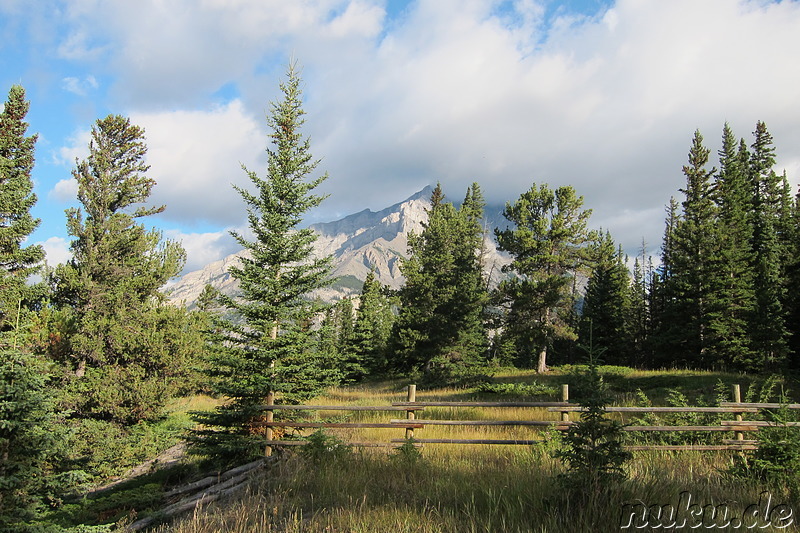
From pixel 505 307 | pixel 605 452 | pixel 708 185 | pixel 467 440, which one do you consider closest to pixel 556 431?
pixel 467 440

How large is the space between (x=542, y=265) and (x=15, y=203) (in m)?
30.2

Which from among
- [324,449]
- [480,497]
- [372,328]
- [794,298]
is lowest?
[324,449]

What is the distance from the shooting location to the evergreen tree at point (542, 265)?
31078 mm

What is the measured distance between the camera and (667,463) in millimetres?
7227

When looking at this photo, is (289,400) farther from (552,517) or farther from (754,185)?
(754,185)

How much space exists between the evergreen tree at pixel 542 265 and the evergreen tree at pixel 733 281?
9.98m

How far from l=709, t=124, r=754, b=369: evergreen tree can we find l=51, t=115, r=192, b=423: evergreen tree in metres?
33.6

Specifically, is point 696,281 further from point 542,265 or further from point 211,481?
point 211,481

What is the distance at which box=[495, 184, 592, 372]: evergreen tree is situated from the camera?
3108 centimetres

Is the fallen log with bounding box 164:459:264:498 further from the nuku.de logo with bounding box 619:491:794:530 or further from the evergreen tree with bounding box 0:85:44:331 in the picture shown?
the evergreen tree with bounding box 0:85:44:331

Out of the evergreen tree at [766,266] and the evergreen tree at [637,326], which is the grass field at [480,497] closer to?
the evergreen tree at [766,266]

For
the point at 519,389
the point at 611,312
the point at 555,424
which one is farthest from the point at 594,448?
the point at 611,312

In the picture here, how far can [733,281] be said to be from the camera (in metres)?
31.7

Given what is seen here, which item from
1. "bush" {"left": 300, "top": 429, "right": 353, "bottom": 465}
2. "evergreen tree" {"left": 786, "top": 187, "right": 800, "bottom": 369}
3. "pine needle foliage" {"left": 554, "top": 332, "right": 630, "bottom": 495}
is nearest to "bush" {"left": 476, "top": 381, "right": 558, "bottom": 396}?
"bush" {"left": 300, "top": 429, "right": 353, "bottom": 465}
